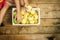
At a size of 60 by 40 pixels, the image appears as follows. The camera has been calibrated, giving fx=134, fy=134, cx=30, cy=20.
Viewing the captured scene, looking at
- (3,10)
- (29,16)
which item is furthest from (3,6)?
(29,16)

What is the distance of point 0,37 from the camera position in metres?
1.42

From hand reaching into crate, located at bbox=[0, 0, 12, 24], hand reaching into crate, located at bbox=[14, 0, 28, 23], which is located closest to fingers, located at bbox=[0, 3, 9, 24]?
hand reaching into crate, located at bbox=[0, 0, 12, 24]

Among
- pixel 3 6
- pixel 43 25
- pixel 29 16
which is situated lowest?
pixel 43 25

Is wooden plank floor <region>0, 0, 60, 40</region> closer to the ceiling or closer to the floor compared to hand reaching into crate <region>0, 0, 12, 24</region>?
closer to the floor

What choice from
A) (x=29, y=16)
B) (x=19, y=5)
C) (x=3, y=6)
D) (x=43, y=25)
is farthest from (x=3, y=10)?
(x=43, y=25)

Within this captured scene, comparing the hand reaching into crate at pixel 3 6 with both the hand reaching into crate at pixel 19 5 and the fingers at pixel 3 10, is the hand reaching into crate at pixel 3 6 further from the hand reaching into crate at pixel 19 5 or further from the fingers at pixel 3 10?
the hand reaching into crate at pixel 19 5

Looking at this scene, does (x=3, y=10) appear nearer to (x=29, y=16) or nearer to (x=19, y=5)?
(x=19, y=5)

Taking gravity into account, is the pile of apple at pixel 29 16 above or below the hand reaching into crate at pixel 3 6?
below

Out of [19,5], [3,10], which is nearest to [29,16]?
[19,5]

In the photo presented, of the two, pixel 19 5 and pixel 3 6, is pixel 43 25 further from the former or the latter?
pixel 3 6

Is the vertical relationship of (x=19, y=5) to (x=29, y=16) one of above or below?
above

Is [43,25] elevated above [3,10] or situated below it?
below

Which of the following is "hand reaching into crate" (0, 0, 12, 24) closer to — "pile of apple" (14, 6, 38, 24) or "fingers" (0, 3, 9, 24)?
"fingers" (0, 3, 9, 24)

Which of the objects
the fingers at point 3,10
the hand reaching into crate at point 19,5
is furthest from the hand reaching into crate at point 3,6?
the hand reaching into crate at point 19,5
